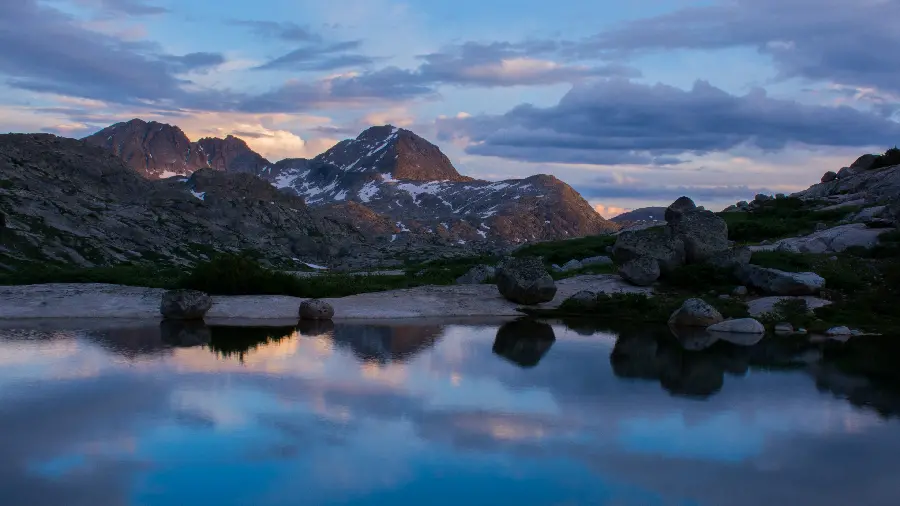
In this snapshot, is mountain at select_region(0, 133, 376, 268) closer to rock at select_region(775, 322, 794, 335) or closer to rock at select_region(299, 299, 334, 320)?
rock at select_region(299, 299, 334, 320)

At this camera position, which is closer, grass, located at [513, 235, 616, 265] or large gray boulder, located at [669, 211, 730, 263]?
large gray boulder, located at [669, 211, 730, 263]

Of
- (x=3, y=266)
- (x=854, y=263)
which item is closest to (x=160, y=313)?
(x=3, y=266)

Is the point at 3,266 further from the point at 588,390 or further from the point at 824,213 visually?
the point at 824,213

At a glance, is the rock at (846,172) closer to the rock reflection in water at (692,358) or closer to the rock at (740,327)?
the rock at (740,327)

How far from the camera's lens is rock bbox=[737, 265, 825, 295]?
122ft

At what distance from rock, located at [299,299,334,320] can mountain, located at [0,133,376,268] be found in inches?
1058

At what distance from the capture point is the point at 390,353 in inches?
1079

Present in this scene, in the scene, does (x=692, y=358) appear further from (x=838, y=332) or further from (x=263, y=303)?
(x=263, y=303)

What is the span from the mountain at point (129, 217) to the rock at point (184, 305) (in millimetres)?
23691

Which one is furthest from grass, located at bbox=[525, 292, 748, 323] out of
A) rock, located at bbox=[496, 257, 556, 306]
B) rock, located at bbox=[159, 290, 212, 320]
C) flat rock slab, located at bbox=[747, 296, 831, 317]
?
rock, located at bbox=[159, 290, 212, 320]

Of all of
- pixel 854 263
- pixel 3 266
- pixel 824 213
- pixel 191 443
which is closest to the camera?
pixel 191 443

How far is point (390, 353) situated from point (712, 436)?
12454mm

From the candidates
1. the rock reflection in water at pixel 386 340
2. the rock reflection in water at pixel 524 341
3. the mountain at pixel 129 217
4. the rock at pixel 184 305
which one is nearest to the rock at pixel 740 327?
the rock reflection in water at pixel 524 341

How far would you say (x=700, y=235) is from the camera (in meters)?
43.7
